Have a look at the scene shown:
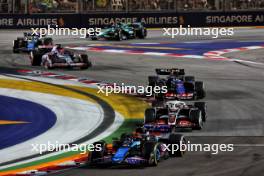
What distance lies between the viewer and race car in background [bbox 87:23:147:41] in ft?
139

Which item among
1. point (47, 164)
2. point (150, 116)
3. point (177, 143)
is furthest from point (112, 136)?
point (47, 164)

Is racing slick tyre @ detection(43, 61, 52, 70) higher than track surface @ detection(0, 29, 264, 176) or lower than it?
higher

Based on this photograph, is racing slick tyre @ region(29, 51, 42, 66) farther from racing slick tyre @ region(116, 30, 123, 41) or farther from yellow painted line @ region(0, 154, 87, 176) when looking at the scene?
yellow painted line @ region(0, 154, 87, 176)

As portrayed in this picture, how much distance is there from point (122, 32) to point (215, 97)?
63.4 ft

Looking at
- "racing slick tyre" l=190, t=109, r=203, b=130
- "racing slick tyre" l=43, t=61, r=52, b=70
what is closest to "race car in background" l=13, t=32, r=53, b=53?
"racing slick tyre" l=43, t=61, r=52, b=70

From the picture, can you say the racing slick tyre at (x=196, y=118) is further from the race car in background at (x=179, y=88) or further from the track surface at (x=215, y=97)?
the race car in background at (x=179, y=88)

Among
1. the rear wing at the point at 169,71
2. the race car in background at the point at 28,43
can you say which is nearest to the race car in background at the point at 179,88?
the rear wing at the point at 169,71

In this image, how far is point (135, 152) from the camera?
15.1 meters

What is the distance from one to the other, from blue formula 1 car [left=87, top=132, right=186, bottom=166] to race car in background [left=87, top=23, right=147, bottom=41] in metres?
26.9

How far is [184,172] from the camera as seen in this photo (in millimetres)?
14211

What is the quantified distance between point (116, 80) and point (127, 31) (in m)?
15.4

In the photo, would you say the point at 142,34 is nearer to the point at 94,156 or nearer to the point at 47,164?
the point at 47,164

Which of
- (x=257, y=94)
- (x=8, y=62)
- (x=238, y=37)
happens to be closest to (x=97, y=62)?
(x=8, y=62)

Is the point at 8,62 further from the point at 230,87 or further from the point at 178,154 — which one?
the point at 178,154
